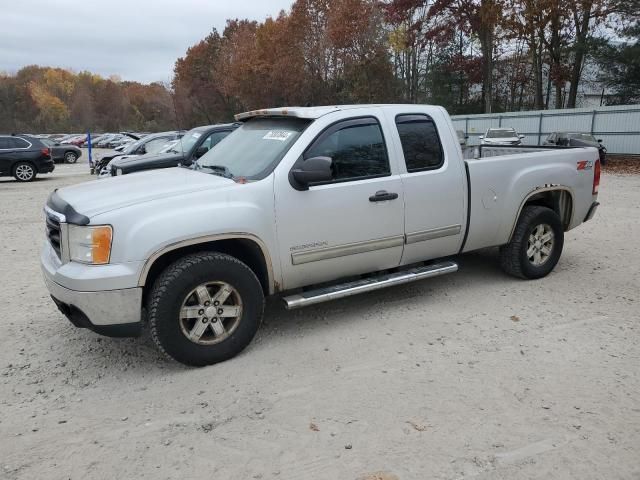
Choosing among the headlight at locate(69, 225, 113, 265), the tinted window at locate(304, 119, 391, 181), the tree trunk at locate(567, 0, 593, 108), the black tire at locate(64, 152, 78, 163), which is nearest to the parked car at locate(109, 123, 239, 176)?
the tinted window at locate(304, 119, 391, 181)

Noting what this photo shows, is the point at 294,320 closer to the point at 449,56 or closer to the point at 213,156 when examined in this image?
the point at 213,156

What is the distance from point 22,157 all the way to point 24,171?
0.49 meters

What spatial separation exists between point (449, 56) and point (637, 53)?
61.7 ft

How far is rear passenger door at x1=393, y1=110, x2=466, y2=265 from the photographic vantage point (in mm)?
4809

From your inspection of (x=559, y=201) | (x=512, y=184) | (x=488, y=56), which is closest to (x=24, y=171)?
(x=512, y=184)

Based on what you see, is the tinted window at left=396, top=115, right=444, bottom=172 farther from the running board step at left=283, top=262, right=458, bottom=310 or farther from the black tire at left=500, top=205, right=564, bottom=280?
the black tire at left=500, top=205, right=564, bottom=280

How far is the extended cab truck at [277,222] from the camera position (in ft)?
12.1

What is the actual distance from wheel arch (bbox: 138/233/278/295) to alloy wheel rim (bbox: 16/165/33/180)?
17.1 metres

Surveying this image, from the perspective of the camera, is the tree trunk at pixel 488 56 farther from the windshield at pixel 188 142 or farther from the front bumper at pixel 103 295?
the front bumper at pixel 103 295

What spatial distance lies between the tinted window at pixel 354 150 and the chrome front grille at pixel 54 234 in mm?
1949

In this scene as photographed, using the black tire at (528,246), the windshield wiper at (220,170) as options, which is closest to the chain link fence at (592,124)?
the black tire at (528,246)

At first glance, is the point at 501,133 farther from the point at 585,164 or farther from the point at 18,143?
the point at 18,143

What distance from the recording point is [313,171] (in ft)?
13.4

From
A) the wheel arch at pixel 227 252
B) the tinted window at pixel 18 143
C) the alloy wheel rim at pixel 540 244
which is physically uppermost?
the tinted window at pixel 18 143
